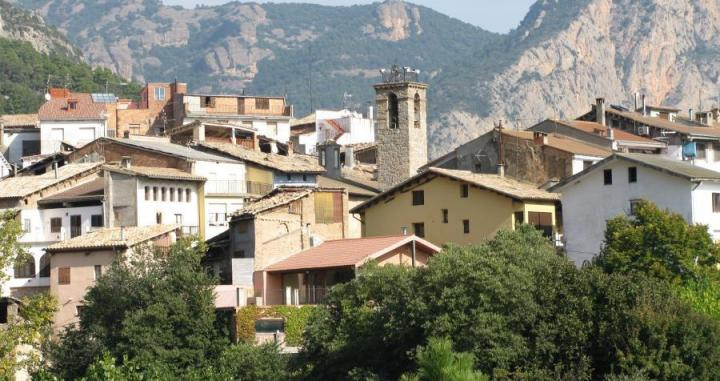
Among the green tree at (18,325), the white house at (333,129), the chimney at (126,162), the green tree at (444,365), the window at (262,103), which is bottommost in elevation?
the green tree at (444,365)

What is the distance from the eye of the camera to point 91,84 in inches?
5576

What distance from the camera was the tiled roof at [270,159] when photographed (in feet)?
264

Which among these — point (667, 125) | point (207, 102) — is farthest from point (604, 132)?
point (207, 102)

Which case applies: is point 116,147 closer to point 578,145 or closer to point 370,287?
point 578,145

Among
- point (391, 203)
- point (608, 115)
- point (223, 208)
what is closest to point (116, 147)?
point (223, 208)

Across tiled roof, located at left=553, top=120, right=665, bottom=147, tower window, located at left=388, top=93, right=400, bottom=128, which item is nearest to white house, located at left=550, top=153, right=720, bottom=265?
tiled roof, located at left=553, top=120, right=665, bottom=147

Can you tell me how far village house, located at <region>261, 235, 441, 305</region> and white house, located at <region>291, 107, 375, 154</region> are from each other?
49619 mm

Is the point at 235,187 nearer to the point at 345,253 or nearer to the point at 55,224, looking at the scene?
the point at 55,224

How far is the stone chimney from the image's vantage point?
3388 inches

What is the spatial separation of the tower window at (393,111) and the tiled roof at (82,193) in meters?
18.0

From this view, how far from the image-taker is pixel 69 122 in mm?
98938

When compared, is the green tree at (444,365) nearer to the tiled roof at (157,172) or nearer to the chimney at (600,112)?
the tiled roof at (157,172)

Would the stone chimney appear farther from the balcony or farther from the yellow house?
the yellow house

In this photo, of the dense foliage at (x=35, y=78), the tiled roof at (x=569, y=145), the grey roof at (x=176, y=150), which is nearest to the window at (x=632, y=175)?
the tiled roof at (x=569, y=145)
